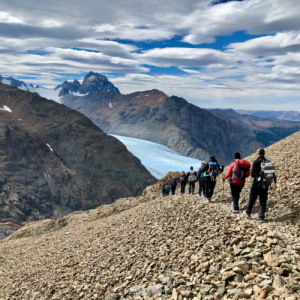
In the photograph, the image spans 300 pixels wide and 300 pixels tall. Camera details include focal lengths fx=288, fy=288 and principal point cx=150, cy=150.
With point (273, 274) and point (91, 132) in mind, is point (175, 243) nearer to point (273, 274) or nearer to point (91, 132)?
point (273, 274)

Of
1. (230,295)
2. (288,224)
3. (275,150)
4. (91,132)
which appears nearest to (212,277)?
(230,295)

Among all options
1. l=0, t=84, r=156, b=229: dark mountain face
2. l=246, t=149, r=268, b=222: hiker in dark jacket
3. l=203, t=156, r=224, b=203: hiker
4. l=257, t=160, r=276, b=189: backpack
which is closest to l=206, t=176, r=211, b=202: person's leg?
l=203, t=156, r=224, b=203: hiker

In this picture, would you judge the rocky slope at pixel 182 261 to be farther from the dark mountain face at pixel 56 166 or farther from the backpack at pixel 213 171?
the dark mountain face at pixel 56 166

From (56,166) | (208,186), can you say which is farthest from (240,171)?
(56,166)

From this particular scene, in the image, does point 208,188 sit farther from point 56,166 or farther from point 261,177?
point 56,166

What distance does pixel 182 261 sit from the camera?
9.70 m

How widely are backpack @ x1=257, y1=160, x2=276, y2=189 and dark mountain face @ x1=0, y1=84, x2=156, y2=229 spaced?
368 feet

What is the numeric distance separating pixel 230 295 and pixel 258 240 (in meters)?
2.43

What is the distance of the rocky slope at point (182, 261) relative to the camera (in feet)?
24.8

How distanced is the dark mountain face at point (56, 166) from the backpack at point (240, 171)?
110740 millimetres

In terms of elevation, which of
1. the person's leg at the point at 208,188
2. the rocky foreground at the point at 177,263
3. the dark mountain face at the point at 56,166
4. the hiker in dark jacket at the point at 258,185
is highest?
the hiker in dark jacket at the point at 258,185

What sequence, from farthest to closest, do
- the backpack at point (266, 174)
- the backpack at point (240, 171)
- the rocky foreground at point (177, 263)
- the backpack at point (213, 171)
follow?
1. the backpack at point (213, 171)
2. the backpack at point (240, 171)
3. the backpack at point (266, 174)
4. the rocky foreground at point (177, 263)

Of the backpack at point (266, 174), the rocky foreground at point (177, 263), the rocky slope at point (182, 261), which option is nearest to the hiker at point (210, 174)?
the rocky slope at point (182, 261)

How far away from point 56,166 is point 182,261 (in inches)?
5912
